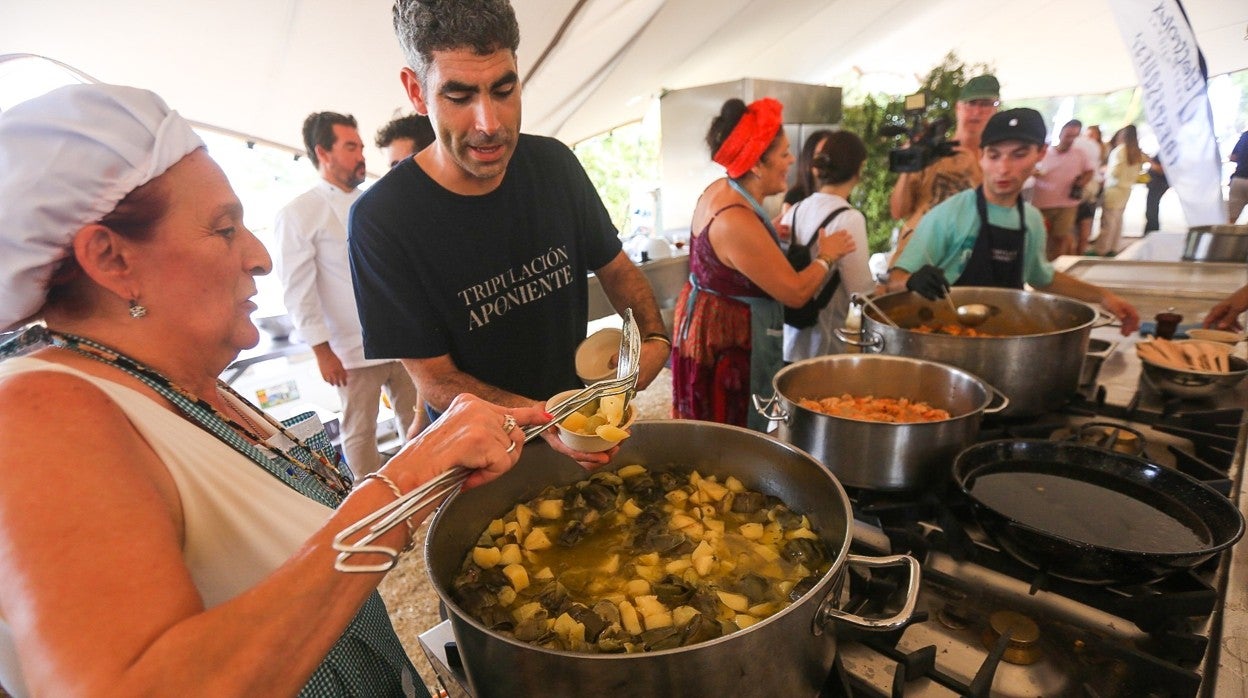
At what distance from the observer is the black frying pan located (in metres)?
0.99

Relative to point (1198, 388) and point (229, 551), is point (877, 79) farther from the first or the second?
point (229, 551)

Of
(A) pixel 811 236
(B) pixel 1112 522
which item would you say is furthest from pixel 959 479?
(A) pixel 811 236

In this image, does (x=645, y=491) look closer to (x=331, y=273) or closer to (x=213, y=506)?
(x=213, y=506)

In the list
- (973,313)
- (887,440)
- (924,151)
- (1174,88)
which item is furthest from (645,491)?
(924,151)

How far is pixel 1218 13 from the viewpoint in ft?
27.3

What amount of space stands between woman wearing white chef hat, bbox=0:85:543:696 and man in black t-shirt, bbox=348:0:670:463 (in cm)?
67

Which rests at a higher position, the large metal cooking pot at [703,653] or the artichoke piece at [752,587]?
the large metal cooking pot at [703,653]

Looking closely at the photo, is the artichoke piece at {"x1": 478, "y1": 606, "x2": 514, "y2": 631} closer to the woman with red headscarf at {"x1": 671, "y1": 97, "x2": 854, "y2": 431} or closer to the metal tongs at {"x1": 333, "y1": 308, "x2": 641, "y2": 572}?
the metal tongs at {"x1": 333, "y1": 308, "x2": 641, "y2": 572}

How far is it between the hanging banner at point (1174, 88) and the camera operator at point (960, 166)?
1.47 meters

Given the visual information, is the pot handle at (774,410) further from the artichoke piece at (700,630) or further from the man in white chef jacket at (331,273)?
the man in white chef jacket at (331,273)

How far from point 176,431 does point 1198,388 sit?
2.67 m

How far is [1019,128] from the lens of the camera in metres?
2.56

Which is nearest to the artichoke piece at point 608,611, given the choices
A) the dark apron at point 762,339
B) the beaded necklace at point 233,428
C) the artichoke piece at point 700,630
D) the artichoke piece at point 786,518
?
the artichoke piece at point 700,630

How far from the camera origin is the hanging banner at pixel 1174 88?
2750 millimetres
